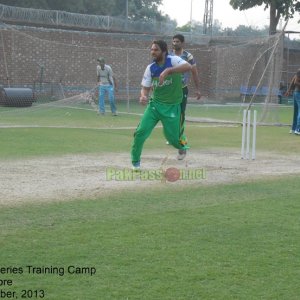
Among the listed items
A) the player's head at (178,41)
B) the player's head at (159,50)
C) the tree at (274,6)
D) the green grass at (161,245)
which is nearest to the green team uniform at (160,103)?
the player's head at (159,50)

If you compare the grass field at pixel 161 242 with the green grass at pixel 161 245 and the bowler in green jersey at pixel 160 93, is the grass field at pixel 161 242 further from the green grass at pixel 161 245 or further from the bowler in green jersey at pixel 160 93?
the bowler in green jersey at pixel 160 93

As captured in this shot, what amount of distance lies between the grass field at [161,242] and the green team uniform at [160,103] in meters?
1.16

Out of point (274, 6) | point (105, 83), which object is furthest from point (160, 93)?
point (274, 6)

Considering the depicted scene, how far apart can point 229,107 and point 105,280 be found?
84.3 feet

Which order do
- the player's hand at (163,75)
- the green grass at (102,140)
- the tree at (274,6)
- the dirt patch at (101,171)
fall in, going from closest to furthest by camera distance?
the dirt patch at (101,171), the player's hand at (163,75), the green grass at (102,140), the tree at (274,6)

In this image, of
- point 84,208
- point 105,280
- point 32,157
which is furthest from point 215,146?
point 105,280

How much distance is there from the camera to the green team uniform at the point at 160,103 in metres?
10.2

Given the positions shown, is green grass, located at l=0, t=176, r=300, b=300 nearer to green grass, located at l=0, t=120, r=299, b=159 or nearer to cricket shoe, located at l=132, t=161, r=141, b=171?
cricket shoe, located at l=132, t=161, r=141, b=171

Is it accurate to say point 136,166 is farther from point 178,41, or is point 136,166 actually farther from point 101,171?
point 178,41

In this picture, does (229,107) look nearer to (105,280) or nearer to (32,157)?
(32,157)

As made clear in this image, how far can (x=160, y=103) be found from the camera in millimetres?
10320

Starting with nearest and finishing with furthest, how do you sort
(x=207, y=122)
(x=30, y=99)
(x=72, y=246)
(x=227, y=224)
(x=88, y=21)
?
(x=72, y=246) → (x=227, y=224) → (x=207, y=122) → (x=30, y=99) → (x=88, y=21)

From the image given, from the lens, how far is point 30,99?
2452cm

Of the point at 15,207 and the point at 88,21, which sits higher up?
the point at 88,21
